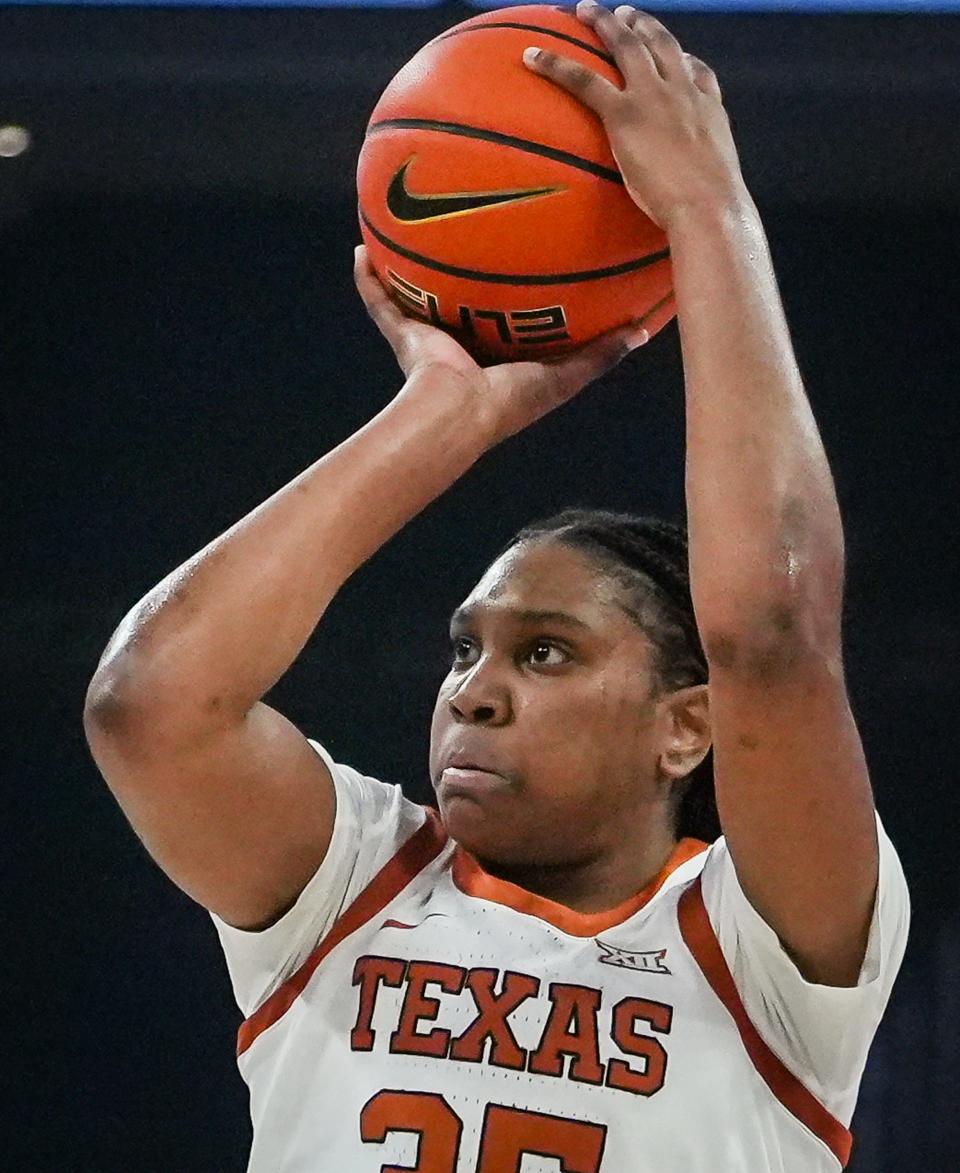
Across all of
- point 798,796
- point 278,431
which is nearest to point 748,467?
point 798,796

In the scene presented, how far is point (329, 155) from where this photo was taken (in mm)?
3850

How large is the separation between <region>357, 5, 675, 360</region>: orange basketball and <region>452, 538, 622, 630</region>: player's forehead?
213mm

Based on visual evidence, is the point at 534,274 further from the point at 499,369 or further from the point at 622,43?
the point at 622,43

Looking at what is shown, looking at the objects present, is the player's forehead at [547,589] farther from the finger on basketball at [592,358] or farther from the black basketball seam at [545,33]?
the black basketball seam at [545,33]

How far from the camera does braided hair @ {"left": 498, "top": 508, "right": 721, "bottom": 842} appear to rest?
69.2 inches

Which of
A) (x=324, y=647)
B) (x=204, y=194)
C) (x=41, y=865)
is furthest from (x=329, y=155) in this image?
(x=41, y=865)

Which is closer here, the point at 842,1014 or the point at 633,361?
the point at 842,1014

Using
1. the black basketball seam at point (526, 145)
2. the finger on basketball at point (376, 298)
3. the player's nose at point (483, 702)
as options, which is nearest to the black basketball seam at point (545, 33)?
the black basketball seam at point (526, 145)

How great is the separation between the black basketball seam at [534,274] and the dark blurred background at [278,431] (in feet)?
7.07

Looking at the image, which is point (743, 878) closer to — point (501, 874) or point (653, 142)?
point (501, 874)

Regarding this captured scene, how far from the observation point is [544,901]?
163cm

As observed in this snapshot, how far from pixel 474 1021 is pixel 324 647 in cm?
234

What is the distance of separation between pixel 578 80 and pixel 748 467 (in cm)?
42

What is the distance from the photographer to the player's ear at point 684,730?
1.74 m
